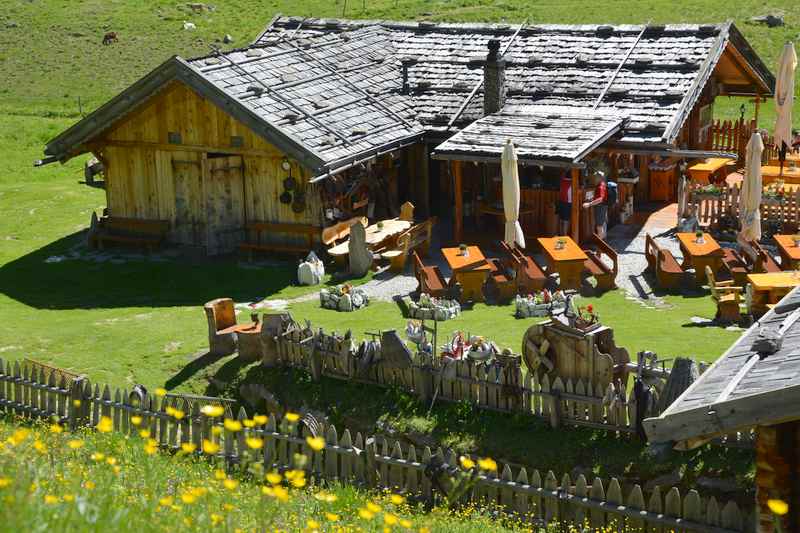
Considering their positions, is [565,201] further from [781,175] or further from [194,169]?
[194,169]

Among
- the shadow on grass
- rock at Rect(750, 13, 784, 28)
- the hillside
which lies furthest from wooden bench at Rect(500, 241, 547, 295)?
rock at Rect(750, 13, 784, 28)

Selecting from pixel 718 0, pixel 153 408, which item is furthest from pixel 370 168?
pixel 718 0

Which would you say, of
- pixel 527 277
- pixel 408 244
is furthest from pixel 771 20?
pixel 527 277

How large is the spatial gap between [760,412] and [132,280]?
1731 centimetres

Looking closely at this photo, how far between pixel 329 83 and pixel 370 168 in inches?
91.7

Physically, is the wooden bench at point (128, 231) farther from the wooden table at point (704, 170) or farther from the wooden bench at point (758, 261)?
the wooden table at point (704, 170)

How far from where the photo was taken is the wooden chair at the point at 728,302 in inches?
807

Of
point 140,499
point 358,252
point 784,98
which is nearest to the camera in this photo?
point 140,499

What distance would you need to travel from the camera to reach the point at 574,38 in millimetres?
31219

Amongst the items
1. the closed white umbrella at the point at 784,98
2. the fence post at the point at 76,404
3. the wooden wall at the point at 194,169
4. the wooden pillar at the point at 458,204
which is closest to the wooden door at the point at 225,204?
the wooden wall at the point at 194,169

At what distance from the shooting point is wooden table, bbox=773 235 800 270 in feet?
73.9

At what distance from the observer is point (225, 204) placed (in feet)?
89.3

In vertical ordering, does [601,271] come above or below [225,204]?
below

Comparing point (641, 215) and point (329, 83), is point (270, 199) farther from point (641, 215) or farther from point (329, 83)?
point (641, 215)
